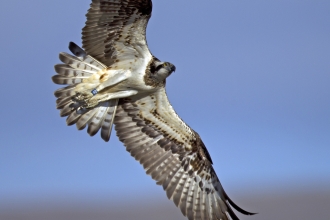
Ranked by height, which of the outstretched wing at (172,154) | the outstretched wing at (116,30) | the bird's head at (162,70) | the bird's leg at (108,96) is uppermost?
the outstretched wing at (116,30)

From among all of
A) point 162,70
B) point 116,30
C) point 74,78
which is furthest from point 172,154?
point 116,30

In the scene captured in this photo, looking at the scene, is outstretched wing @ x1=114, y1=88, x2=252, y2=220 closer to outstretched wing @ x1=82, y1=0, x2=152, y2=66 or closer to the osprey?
the osprey

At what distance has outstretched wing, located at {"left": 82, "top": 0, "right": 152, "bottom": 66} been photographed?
9594 mm

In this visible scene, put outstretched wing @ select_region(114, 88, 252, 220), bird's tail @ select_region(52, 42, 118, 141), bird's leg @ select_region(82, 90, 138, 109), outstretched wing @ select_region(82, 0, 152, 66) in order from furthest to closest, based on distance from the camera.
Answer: outstretched wing @ select_region(114, 88, 252, 220), bird's leg @ select_region(82, 90, 138, 109), bird's tail @ select_region(52, 42, 118, 141), outstretched wing @ select_region(82, 0, 152, 66)

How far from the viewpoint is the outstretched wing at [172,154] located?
10711 mm

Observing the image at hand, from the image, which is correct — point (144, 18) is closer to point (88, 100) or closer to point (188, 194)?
point (88, 100)

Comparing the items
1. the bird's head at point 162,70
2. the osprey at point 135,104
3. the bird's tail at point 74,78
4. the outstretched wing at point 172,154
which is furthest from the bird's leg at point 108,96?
the bird's head at point 162,70

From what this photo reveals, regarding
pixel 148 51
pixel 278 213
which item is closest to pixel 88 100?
pixel 148 51

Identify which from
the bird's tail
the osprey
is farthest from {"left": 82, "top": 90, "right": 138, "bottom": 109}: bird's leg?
the bird's tail

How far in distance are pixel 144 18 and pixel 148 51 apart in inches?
23.2

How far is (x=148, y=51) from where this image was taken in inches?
392

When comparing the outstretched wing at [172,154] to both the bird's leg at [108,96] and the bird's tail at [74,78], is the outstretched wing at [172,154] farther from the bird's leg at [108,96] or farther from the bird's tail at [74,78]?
the bird's tail at [74,78]

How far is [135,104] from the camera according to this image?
1088 centimetres

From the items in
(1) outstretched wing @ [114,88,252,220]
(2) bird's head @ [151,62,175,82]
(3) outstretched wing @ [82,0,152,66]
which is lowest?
(1) outstretched wing @ [114,88,252,220]
